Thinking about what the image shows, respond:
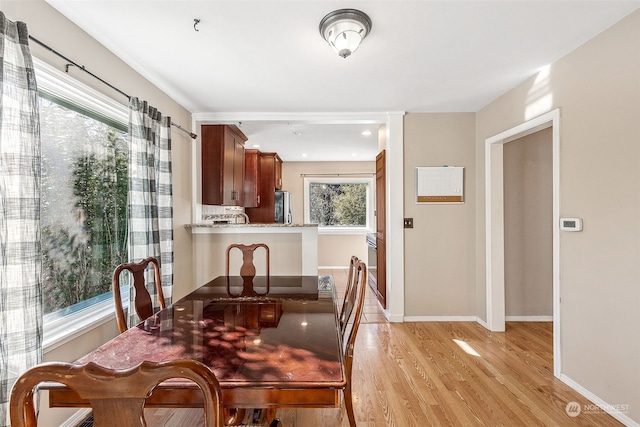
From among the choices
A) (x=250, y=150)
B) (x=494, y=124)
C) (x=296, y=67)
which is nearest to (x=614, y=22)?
(x=494, y=124)

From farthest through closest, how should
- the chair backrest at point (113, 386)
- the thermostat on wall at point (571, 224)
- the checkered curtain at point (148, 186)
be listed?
the checkered curtain at point (148, 186), the thermostat on wall at point (571, 224), the chair backrest at point (113, 386)

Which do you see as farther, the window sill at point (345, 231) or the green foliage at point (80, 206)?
the window sill at point (345, 231)

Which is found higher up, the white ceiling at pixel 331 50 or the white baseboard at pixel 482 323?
the white ceiling at pixel 331 50

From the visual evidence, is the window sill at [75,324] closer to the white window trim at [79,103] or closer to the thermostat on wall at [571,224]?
the white window trim at [79,103]

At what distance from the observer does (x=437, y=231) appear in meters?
3.73

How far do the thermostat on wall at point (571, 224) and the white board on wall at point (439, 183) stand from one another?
4.63 feet

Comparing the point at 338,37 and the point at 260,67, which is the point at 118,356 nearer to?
the point at 338,37

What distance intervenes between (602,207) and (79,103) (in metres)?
3.40

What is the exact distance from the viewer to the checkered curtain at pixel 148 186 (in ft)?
7.82

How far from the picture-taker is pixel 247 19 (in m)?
1.90

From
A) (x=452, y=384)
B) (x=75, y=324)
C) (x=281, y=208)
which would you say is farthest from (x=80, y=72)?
(x=281, y=208)

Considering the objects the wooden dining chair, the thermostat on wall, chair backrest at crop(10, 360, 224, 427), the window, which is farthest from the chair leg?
the window

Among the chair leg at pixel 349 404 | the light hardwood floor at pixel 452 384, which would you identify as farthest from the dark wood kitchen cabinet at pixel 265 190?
the chair leg at pixel 349 404

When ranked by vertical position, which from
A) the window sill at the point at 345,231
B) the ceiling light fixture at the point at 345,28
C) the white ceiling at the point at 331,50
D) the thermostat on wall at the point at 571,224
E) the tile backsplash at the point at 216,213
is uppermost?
the white ceiling at the point at 331,50
